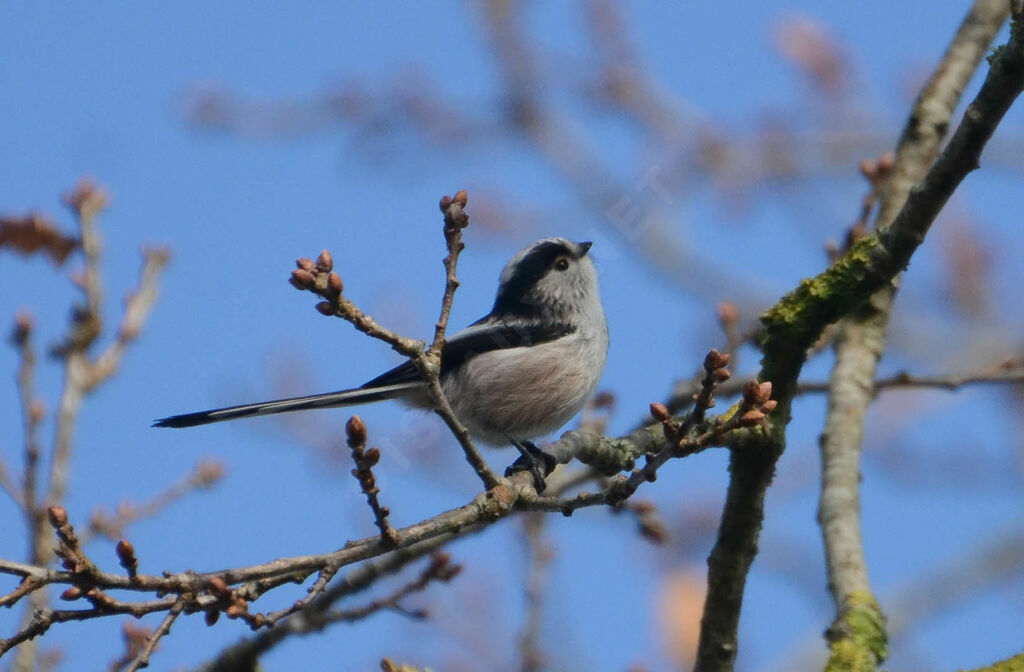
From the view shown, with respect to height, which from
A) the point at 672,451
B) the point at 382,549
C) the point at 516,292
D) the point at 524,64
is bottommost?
the point at 382,549

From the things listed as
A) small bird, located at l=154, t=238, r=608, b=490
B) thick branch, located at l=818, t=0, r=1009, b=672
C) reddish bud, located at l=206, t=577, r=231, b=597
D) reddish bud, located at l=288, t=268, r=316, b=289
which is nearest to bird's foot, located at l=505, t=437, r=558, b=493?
small bird, located at l=154, t=238, r=608, b=490

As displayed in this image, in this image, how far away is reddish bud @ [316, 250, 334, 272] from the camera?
2.59m

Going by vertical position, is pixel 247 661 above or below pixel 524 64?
below

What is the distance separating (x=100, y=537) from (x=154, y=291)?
1.13 metres

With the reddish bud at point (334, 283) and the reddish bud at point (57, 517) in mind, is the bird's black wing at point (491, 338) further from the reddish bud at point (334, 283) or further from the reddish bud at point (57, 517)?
the reddish bud at point (57, 517)

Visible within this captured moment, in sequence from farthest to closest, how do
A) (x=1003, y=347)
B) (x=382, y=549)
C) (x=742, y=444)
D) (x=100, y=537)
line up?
(x=1003, y=347), (x=100, y=537), (x=742, y=444), (x=382, y=549)

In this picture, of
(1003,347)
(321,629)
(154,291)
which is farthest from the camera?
(1003,347)

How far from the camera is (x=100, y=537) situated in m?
4.12

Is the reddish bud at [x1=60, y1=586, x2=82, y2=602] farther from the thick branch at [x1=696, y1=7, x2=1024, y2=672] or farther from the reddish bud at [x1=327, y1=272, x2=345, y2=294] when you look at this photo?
the thick branch at [x1=696, y1=7, x2=1024, y2=672]

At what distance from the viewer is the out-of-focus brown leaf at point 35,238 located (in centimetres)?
414

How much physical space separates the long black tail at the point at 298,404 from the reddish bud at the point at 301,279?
1143 mm

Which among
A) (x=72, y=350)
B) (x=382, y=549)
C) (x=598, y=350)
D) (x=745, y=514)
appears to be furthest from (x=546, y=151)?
(x=382, y=549)

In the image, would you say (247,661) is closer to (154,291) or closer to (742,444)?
(742,444)

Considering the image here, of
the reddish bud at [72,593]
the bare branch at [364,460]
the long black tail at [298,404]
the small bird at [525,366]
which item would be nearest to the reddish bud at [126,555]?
the reddish bud at [72,593]
